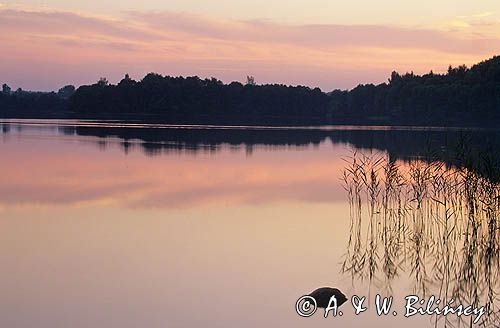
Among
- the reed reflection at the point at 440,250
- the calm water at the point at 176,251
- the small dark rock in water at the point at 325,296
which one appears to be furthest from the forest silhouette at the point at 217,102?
the small dark rock in water at the point at 325,296

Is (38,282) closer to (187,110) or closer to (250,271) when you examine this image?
(250,271)

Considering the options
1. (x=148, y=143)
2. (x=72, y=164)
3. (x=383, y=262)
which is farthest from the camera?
(x=148, y=143)

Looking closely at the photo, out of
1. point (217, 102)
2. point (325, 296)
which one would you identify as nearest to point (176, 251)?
point (325, 296)

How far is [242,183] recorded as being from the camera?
1902 cm

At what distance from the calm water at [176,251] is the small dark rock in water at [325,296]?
0.41ft

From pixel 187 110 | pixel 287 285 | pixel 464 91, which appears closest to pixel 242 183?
pixel 287 285

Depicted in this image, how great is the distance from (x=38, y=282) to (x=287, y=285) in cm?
284

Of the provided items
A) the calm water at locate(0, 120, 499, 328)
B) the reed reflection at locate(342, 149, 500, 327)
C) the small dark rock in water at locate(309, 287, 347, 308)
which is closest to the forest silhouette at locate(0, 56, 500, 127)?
the calm water at locate(0, 120, 499, 328)
